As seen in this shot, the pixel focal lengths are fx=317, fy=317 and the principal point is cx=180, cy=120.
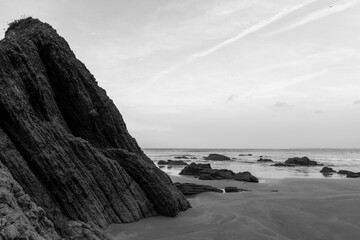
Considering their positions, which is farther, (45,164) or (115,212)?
(115,212)

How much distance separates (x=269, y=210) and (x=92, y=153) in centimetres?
973

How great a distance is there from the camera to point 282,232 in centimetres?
1321

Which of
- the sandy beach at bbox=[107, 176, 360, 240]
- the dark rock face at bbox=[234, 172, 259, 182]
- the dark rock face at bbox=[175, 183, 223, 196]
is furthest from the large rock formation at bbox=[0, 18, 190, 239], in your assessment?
the dark rock face at bbox=[234, 172, 259, 182]

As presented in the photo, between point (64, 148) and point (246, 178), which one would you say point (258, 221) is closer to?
point (64, 148)

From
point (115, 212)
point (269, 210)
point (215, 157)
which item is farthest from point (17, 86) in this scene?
point (215, 157)

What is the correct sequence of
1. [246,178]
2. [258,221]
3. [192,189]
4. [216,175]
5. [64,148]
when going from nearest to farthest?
[64,148], [258,221], [192,189], [246,178], [216,175]

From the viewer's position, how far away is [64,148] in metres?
12.4

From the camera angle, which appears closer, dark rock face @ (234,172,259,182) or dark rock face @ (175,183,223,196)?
dark rock face @ (175,183,223,196)

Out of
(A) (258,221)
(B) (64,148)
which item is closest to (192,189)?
(A) (258,221)

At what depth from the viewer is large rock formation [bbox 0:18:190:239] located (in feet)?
34.8

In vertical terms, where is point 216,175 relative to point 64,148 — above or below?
below

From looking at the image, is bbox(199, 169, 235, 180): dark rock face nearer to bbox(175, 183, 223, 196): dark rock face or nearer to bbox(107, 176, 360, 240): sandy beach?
bbox(175, 183, 223, 196): dark rock face

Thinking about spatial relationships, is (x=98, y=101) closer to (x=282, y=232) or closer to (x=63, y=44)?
(x=63, y=44)

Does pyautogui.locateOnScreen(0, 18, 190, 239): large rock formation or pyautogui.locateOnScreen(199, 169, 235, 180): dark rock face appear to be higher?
pyautogui.locateOnScreen(0, 18, 190, 239): large rock formation
